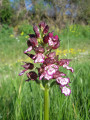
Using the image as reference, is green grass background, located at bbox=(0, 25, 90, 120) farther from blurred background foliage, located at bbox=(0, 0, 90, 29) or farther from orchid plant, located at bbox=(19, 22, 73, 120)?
blurred background foliage, located at bbox=(0, 0, 90, 29)

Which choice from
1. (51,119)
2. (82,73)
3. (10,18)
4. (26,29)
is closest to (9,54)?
(82,73)

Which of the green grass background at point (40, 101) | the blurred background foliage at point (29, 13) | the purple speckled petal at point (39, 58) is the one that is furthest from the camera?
the blurred background foliage at point (29, 13)

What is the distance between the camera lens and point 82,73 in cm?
225

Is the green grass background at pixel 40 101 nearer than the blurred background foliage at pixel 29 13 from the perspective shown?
Yes

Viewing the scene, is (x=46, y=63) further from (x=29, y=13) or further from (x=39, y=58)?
(x=29, y=13)

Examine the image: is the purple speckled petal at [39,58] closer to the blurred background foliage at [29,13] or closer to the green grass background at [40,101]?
the green grass background at [40,101]

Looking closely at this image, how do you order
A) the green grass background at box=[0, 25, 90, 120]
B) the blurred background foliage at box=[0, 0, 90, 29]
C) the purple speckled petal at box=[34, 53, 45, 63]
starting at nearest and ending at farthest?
the purple speckled petal at box=[34, 53, 45, 63], the green grass background at box=[0, 25, 90, 120], the blurred background foliage at box=[0, 0, 90, 29]

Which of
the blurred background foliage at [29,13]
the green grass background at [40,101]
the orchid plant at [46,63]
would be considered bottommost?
the green grass background at [40,101]

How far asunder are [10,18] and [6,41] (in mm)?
7259

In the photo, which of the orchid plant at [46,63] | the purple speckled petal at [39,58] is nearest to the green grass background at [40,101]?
the orchid plant at [46,63]

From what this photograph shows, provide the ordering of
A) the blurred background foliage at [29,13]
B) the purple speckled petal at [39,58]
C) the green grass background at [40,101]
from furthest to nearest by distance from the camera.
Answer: the blurred background foliage at [29,13] < the green grass background at [40,101] < the purple speckled petal at [39,58]

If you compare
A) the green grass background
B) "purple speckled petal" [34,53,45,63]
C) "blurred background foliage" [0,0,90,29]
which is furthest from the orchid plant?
"blurred background foliage" [0,0,90,29]

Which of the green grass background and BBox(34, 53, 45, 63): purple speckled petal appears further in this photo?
the green grass background

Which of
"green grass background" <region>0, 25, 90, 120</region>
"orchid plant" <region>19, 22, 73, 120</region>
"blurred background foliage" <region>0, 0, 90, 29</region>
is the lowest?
"green grass background" <region>0, 25, 90, 120</region>
